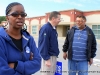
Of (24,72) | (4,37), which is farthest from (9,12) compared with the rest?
(24,72)

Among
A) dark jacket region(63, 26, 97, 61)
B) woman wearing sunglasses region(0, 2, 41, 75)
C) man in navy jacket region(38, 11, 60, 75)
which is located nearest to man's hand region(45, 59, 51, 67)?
man in navy jacket region(38, 11, 60, 75)

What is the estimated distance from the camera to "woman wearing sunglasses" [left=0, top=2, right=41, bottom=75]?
2002mm

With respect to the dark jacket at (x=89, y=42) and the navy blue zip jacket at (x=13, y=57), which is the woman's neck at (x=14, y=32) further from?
the dark jacket at (x=89, y=42)

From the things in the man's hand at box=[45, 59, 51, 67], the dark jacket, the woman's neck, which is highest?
the woman's neck

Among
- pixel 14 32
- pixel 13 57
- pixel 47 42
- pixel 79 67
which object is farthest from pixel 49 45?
pixel 13 57

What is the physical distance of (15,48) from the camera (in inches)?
81.4

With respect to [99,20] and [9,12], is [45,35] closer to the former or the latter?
[9,12]

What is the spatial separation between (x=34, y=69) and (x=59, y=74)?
6.35ft

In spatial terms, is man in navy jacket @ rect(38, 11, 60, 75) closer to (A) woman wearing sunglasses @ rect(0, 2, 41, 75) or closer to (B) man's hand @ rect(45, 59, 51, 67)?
(B) man's hand @ rect(45, 59, 51, 67)

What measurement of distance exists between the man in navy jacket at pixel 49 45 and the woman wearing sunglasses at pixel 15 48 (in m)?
1.55

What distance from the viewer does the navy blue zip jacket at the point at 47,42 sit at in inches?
151

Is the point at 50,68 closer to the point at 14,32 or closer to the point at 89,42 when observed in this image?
the point at 89,42

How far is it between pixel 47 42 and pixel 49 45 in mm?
113

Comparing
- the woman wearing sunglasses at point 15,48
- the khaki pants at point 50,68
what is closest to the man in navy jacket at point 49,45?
the khaki pants at point 50,68
